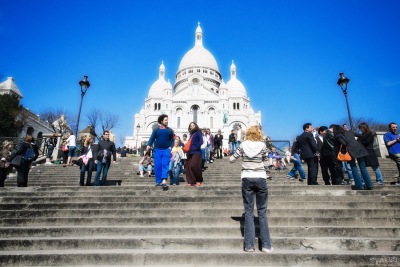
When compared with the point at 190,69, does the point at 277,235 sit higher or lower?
lower

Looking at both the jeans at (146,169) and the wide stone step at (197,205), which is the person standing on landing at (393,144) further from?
the jeans at (146,169)

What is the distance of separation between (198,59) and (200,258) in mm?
73592

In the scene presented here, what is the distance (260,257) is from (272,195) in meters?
2.02

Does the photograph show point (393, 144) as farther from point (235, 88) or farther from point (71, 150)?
point (235, 88)

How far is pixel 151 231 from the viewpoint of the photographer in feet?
13.5

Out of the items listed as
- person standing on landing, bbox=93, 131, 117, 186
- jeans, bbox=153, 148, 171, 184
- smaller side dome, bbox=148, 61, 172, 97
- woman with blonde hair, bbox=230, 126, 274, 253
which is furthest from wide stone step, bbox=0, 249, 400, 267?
smaller side dome, bbox=148, 61, 172, 97

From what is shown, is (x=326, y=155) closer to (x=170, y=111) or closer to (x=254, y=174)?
(x=254, y=174)

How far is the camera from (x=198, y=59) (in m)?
73.1

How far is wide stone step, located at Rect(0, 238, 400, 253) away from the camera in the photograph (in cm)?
360

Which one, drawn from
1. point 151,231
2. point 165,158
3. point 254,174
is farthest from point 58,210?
point 254,174

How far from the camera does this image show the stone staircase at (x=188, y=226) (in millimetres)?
3361

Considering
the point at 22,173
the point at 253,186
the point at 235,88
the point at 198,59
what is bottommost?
the point at 253,186

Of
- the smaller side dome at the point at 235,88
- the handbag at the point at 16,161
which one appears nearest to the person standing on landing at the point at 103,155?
the handbag at the point at 16,161

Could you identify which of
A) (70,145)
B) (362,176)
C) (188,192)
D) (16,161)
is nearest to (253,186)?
(188,192)
